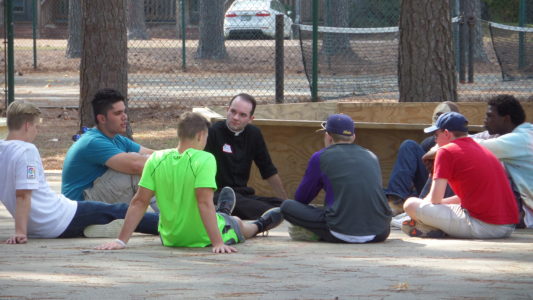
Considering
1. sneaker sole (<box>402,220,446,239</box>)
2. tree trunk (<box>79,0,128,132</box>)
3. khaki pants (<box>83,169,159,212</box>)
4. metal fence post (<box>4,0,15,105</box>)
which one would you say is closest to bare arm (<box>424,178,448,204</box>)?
sneaker sole (<box>402,220,446,239</box>)

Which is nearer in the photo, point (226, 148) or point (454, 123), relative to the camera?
point (454, 123)

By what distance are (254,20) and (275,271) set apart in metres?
19.4

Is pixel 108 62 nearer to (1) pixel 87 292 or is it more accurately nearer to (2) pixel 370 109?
(2) pixel 370 109

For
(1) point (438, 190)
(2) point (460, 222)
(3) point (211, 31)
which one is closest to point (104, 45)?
(1) point (438, 190)

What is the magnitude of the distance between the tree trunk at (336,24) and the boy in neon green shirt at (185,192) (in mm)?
9819

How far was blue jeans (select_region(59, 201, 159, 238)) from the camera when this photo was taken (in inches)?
282

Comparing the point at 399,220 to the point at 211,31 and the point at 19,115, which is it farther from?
the point at 211,31

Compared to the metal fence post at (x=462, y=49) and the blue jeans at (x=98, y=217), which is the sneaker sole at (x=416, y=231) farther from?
the metal fence post at (x=462, y=49)

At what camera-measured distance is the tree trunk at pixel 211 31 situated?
81.9 ft

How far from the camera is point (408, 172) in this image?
823cm

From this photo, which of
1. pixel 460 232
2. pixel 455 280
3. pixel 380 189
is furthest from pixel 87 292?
pixel 460 232

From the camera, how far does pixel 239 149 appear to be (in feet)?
27.5

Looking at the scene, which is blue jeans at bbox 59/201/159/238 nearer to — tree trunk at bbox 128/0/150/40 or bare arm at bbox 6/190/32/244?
bare arm at bbox 6/190/32/244

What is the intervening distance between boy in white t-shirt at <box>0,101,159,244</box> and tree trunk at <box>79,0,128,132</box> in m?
4.44
